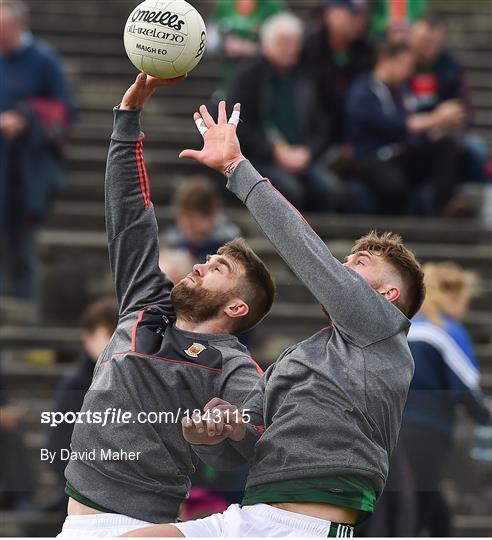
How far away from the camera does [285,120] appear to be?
10805 mm

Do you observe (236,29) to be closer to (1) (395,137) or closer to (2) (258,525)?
(1) (395,137)

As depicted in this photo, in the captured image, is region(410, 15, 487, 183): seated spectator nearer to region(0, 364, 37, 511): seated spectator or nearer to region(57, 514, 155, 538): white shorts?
region(0, 364, 37, 511): seated spectator

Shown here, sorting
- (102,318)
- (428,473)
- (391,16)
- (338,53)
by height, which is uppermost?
(391,16)

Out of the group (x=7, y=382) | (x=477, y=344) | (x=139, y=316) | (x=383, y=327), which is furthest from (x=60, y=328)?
(x=383, y=327)

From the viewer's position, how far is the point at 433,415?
804 cm

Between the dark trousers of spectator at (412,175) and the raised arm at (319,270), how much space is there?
549 centimetres

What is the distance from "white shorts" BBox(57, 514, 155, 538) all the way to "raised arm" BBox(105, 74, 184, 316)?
2.74 feet

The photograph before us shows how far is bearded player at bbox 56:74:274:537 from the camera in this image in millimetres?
5535

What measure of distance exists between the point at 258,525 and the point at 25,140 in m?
5.45

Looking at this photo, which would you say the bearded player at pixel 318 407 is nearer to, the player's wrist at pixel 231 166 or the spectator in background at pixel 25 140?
the player's wrist at pixel 231 166

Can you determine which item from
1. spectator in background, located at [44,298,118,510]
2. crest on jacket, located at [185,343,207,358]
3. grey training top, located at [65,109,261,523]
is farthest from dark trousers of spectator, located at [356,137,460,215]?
crest on jacket, located at [185,343,207,358]

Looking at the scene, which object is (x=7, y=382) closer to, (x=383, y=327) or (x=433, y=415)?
(x=433, y=415)

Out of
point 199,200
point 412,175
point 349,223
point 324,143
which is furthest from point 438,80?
point 199,200

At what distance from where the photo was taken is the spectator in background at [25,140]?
33.6ft
